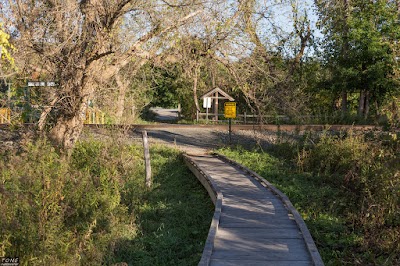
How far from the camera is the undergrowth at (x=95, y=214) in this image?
282 inches

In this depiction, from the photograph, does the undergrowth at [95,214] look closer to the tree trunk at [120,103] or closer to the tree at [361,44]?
the tree trunk at [120,103]

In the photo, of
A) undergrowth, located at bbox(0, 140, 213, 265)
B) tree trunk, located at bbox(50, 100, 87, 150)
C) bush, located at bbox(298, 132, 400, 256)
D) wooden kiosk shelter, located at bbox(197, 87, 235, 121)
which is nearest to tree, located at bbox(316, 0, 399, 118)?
wooden kiosk shelter, located at bbox(197, 87, 235, 121)

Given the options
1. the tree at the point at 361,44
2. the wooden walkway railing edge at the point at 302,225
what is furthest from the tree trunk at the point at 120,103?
the tree at the point at 361,44

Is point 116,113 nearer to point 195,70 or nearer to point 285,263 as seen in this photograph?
point 195,70

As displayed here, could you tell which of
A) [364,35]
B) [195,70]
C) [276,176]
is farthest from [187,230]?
[364,35]

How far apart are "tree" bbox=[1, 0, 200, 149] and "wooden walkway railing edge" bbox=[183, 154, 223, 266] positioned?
343 centimetres

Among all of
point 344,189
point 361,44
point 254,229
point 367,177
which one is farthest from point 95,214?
point 361,44

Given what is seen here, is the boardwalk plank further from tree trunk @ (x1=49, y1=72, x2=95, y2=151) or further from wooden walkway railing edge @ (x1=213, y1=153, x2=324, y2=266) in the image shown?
tree trunk @ (x1=49, y1=72, x2=95, y2=151)

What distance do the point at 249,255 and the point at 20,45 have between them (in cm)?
770

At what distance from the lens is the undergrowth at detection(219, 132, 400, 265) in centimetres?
822

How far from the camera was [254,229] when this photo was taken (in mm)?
7984

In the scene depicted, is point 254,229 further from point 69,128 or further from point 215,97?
point 215,97

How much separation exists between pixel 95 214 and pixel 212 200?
8.99 feet

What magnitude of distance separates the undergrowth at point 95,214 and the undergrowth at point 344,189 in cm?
227
